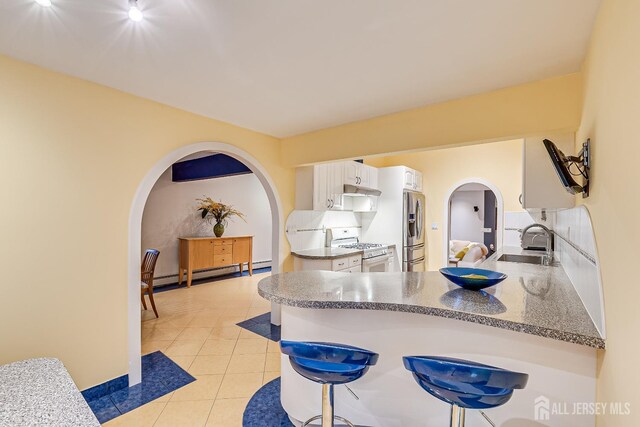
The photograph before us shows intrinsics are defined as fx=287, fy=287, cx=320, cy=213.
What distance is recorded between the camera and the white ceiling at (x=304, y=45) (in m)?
1.33

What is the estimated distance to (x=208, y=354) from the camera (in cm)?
288

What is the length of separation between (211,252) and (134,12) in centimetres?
486

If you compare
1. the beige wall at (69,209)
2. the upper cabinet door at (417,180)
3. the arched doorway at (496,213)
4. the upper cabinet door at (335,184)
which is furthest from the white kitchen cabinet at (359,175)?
the beige wall at (69,209)

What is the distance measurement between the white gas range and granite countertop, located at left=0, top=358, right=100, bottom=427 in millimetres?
3477

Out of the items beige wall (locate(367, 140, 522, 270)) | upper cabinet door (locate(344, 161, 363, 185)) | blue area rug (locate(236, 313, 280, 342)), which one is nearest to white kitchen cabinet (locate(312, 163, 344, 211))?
upper cabinet door (locate(344, 161, 363, 185))

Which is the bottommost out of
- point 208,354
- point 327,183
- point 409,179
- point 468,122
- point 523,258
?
point 208,354

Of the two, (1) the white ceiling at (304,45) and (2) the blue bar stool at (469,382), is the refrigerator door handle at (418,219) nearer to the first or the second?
(1) the white ceiling at (304,45)

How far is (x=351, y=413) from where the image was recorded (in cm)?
172

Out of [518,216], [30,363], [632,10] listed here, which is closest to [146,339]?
[30,363]

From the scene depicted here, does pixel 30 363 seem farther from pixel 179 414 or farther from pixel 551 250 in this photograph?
pixel 551 250

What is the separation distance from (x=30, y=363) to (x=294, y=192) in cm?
282

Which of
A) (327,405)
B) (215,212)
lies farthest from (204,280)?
(327,405)

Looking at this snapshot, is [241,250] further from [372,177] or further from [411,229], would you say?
[411,229]

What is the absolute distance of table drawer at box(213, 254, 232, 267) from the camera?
18.9 ft
